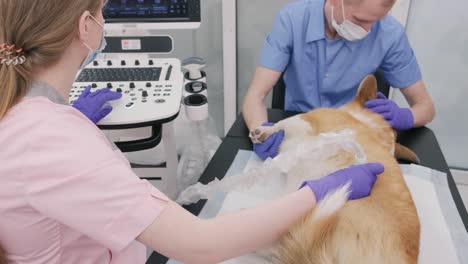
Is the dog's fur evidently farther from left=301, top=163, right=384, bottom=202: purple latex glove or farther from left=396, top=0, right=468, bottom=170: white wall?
left=396, top=0, right=468, bottom=170: white wall

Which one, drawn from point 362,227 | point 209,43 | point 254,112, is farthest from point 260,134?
point 209,43

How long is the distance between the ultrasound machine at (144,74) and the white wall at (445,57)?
1163mm

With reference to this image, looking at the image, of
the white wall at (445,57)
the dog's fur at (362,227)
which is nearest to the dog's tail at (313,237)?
the dog's fur at (362,227)

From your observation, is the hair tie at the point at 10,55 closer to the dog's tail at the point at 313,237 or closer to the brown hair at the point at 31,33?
the brown hair at the point at 31,33

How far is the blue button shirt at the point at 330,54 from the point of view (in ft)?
4.81

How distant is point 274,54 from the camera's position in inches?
58.8

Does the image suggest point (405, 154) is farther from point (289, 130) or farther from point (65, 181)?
point (65, 181)

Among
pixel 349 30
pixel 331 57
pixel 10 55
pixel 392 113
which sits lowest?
pixel 392 113

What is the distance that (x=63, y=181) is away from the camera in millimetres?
580

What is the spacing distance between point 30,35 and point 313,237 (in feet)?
1.85

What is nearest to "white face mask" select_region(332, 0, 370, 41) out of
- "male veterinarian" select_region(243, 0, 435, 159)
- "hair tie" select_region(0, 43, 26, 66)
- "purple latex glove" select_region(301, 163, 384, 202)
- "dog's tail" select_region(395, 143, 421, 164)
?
"male veterinarian" select_region(243, 0, 435, 159)

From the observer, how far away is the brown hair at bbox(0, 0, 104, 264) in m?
0.63

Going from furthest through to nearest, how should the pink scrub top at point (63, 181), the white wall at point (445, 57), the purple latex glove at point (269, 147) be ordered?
the white wall at point (445, 57), the purple latex glove at point (269, 147), the pink scrub top at point (63, 181)

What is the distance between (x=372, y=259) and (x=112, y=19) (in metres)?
1.31
